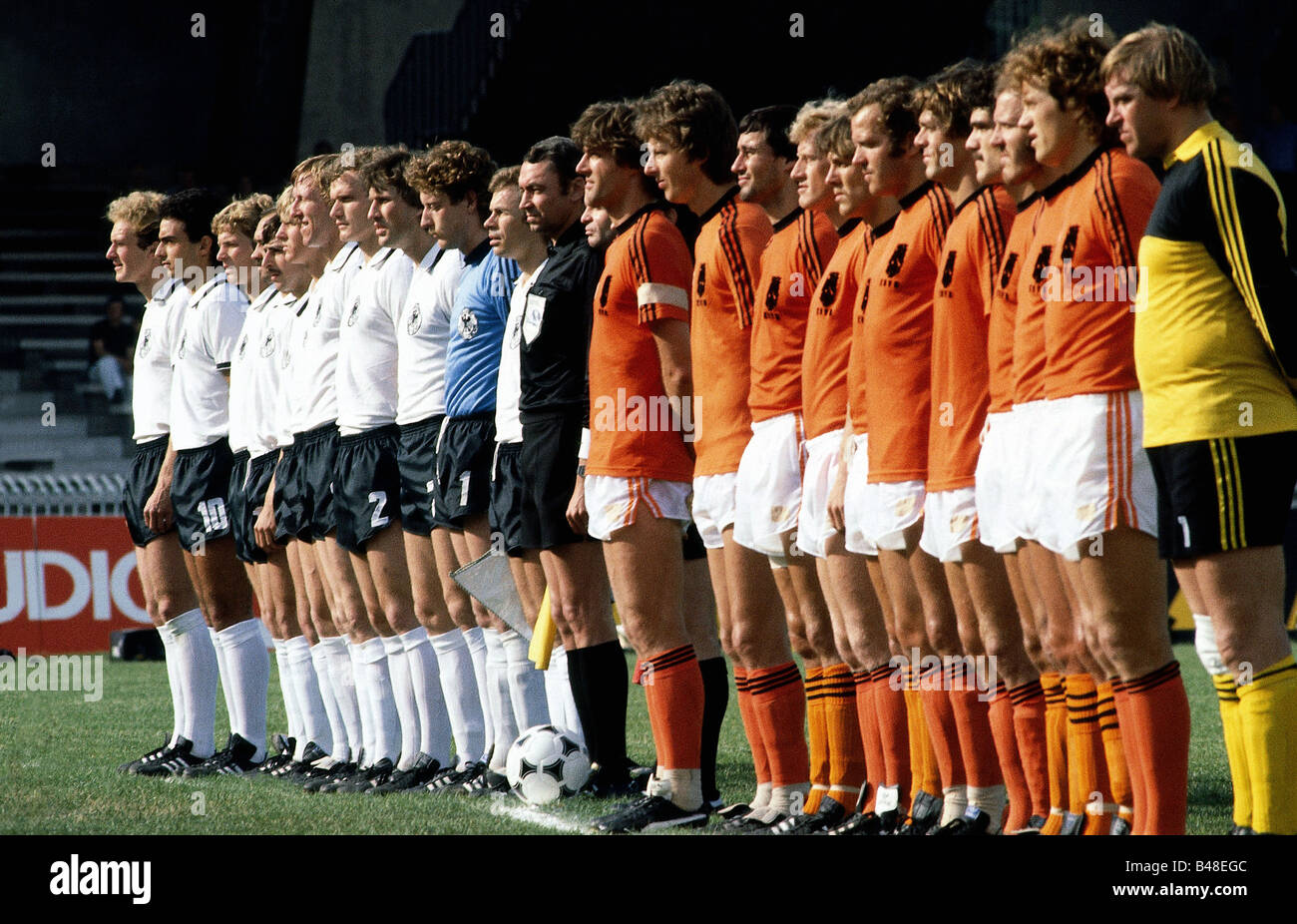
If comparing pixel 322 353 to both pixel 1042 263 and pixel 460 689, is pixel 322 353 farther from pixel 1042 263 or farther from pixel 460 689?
pixel 1042 263

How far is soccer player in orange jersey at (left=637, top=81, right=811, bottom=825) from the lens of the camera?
17.3ft

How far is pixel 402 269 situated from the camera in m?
7.11

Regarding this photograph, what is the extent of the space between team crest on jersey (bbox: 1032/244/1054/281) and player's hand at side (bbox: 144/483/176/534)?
188 inches

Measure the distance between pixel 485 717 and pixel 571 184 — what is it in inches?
82.0

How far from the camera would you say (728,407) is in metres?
5.36

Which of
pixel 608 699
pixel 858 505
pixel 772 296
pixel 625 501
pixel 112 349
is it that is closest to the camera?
pixel 858 505

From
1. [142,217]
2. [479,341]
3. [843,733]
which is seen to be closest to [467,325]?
[479,341]

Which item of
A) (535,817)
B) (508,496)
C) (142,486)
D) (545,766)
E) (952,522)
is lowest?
(535,817)

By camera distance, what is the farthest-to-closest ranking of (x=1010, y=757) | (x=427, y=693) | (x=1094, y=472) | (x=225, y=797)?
(x=427, y=693) → (x=225, y=797) → (x=1010, y=757) → (x=1094, y=472)

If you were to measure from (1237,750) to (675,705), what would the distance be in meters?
1.94

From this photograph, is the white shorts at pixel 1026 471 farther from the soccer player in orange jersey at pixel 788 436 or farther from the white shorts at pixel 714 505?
the white shorts at pixel 714 505

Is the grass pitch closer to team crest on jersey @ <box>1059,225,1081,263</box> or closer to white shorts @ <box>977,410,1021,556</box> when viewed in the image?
white shorts @ <box>977,410,1021,556</box>
